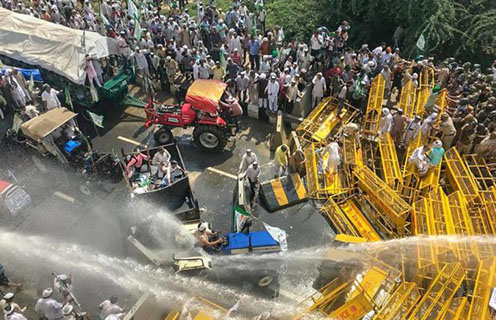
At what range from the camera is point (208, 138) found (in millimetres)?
13266

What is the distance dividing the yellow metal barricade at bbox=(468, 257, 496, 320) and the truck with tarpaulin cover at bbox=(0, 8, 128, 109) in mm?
12517

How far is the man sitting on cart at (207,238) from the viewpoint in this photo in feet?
31.7

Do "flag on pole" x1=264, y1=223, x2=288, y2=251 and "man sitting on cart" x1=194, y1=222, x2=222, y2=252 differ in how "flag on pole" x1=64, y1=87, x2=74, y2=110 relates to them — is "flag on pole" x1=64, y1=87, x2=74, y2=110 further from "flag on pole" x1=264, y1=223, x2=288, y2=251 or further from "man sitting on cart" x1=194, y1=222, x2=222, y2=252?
"flag on pole" x1=264, y1=223, x2=288, y2=251

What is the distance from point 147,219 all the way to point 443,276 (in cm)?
721

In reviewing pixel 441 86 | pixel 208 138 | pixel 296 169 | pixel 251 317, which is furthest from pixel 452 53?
pixel 251 317

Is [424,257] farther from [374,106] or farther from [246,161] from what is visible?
[374,106]

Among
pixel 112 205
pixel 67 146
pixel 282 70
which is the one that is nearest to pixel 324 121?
pixel 282 70

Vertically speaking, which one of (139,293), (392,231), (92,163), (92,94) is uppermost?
(92,94)

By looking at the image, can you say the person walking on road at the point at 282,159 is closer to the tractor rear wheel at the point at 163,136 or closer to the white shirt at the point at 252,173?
the white shirt at the point at 252,173

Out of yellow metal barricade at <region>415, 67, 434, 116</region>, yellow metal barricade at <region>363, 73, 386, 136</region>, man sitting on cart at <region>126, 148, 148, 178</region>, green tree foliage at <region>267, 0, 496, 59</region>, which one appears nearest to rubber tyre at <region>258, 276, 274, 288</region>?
man sitting on cart at <region>126, 148, 148, 178</region>

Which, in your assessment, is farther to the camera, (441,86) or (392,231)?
(441,86)

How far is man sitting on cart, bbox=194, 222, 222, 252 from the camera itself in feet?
31.7

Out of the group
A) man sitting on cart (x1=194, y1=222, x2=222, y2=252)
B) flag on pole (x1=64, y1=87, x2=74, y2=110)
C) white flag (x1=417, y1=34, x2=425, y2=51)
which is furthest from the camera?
white flag (x1=417, y1=34, x2=425, y2=51)

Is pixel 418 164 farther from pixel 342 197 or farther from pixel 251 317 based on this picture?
pixel 251 317
